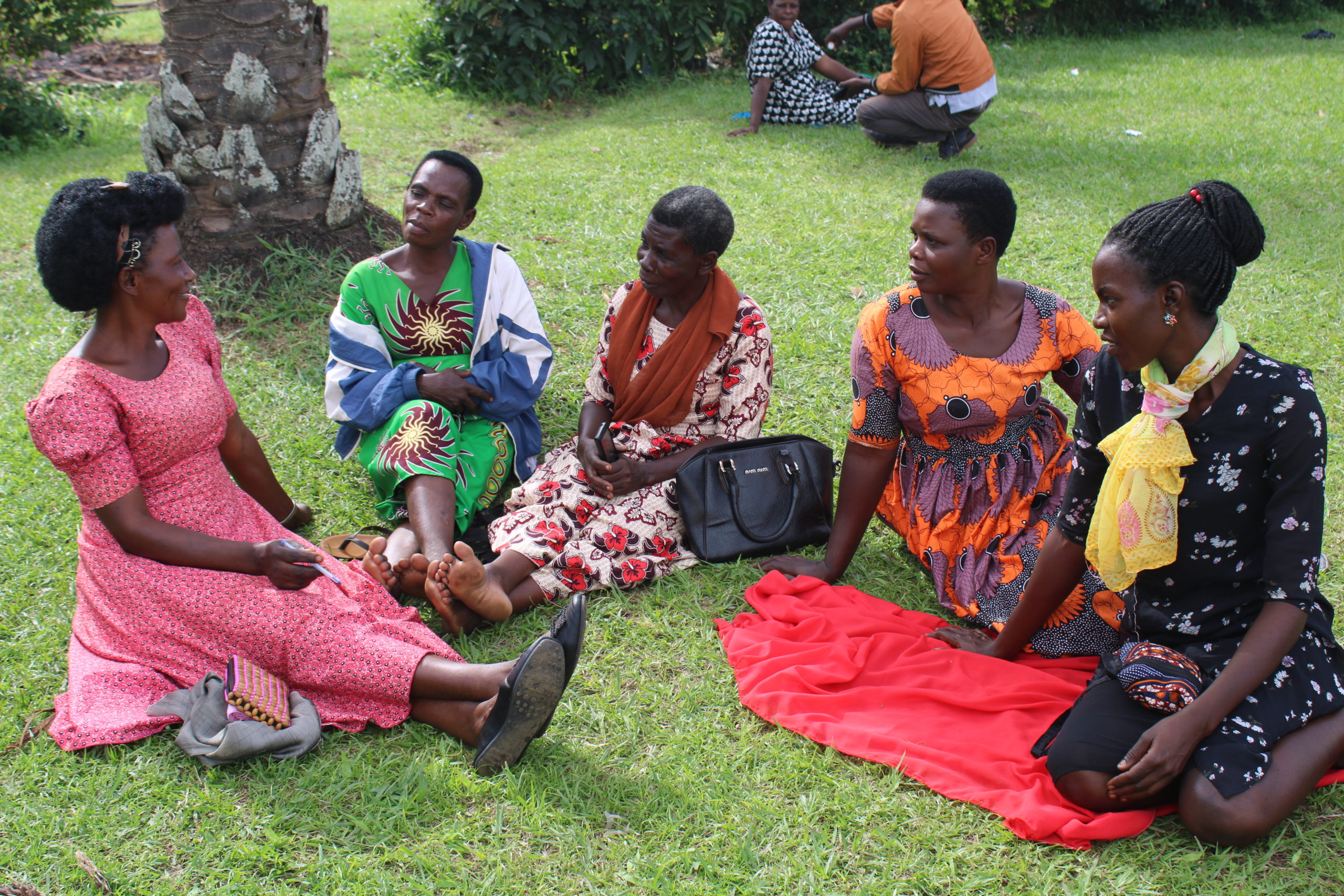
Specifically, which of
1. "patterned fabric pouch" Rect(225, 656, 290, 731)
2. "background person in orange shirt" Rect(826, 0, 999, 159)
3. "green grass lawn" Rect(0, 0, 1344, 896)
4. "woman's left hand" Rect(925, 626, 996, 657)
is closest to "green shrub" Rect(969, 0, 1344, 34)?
"green grass lawn" Rect(0, 0, 1344, 896)

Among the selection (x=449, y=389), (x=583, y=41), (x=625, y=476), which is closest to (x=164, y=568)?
(x=449, y=389)

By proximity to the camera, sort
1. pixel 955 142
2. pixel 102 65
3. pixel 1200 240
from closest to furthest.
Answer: pixel 1200 240 < pixel 955 142 < pixel 102 65

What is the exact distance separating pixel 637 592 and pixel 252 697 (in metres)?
1.44

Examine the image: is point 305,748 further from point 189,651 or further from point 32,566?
point 32,566

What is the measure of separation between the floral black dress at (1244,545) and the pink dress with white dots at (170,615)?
2.06 m

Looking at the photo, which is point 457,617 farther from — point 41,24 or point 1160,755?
point 41,24

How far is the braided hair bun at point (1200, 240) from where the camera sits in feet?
7.98

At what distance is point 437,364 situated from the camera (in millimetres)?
4234

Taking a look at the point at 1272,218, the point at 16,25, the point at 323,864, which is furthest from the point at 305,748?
the point at 16,25

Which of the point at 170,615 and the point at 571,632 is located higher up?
the point at 571,632

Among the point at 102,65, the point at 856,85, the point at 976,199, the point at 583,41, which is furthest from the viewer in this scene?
the point at 102,65

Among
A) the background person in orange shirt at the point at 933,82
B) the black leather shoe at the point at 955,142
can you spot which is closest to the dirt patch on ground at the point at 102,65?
the background person in orange shirt at the point at 933,82

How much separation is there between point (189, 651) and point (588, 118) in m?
8.12

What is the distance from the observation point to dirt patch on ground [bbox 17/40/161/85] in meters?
11.6
